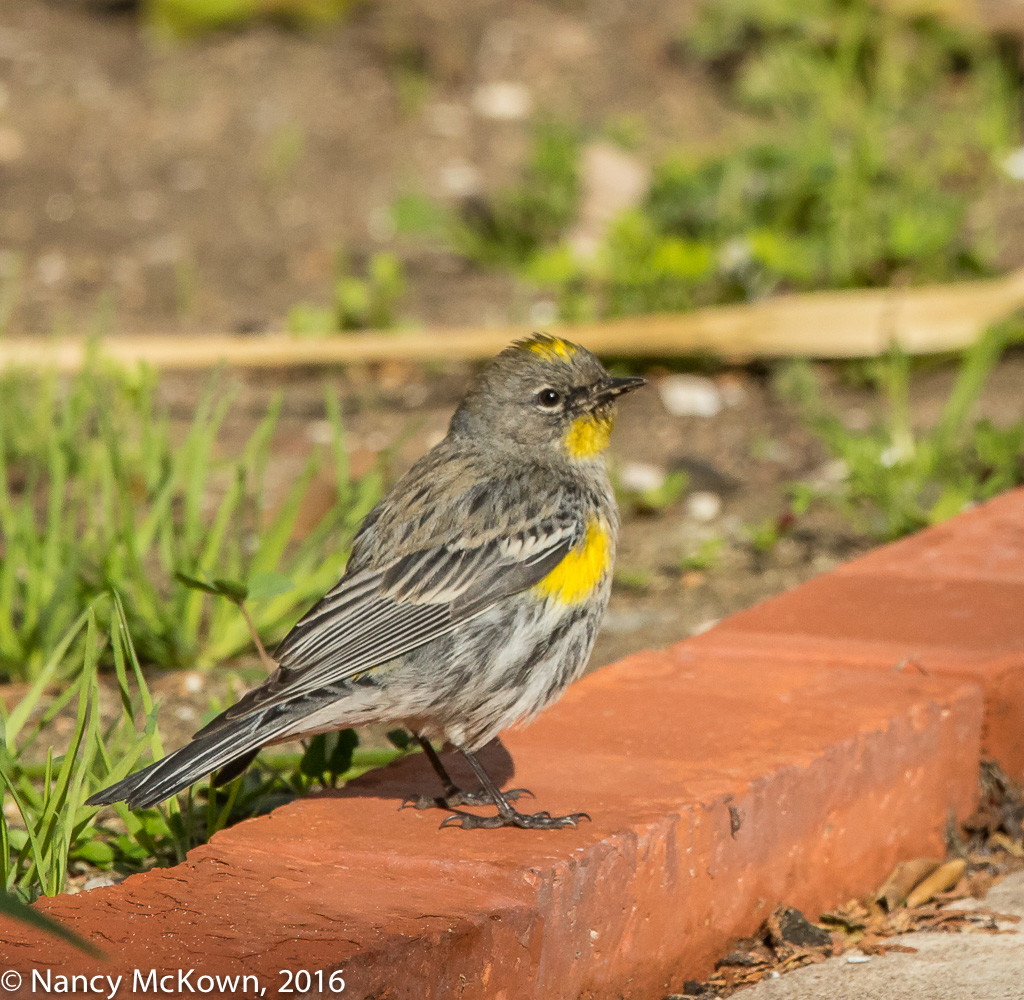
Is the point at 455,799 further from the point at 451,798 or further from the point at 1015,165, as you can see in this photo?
the point at 1015,165

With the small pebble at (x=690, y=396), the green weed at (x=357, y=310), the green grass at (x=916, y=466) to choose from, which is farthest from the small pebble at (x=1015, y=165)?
the green weed at (x=357, y=310)

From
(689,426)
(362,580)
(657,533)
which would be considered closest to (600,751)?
(362,580)

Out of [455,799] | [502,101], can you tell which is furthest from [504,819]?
[502,101]

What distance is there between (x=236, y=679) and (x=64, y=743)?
478 mm

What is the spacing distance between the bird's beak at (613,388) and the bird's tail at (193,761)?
1.07 metres

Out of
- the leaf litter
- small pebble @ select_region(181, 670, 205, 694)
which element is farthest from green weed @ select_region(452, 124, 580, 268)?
the leaf litter

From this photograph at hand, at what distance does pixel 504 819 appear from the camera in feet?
9.04

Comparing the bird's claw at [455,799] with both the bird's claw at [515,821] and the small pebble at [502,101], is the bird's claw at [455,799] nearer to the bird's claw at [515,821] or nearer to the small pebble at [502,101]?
the bird's claw at [515,821]

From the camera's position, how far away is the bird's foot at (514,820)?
106 inches

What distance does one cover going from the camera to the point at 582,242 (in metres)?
7.55

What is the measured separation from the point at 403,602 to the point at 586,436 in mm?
685

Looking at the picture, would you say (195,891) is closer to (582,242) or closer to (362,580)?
(362,580)

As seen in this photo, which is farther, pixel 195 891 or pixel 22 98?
pixel 22 98

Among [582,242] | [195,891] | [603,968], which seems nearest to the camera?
[195,891]
